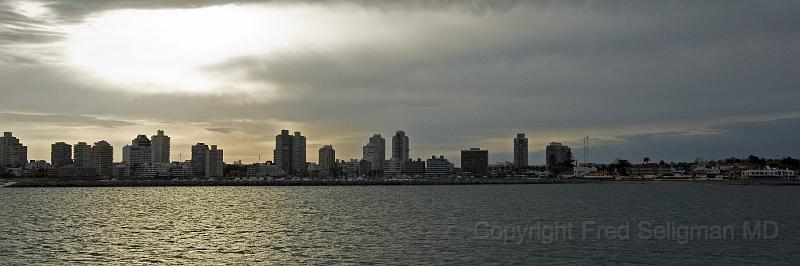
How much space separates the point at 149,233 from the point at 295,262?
2954 cm

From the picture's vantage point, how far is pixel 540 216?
325 ft

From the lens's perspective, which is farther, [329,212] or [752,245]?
[329,212]

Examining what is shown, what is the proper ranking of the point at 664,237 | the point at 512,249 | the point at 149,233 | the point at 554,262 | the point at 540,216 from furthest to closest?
1. the point at 540,216
2. the point at 149,233
3. the point at 664,237
4. the point at 512,249
5. the point at 554,262

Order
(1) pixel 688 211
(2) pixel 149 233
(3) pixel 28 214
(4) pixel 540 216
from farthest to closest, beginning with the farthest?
(1) pixel 688 211
(3) pixel 28 214
(4) pixel 540 216
(2) pixel 149 233

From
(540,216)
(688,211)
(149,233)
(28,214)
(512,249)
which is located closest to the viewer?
(512,249)

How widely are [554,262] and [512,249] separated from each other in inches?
265

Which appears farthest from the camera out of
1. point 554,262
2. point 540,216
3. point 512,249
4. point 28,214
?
point 28,214

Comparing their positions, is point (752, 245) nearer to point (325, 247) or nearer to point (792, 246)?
point (792, 246)

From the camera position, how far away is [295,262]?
52.9 m

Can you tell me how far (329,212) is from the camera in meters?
112

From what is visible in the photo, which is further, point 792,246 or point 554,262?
point 792,246

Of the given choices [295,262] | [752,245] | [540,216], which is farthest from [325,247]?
[540,216]

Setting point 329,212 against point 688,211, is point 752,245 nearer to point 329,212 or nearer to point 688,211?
point 688,211

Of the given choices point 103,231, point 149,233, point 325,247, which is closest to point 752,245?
point 325,247
